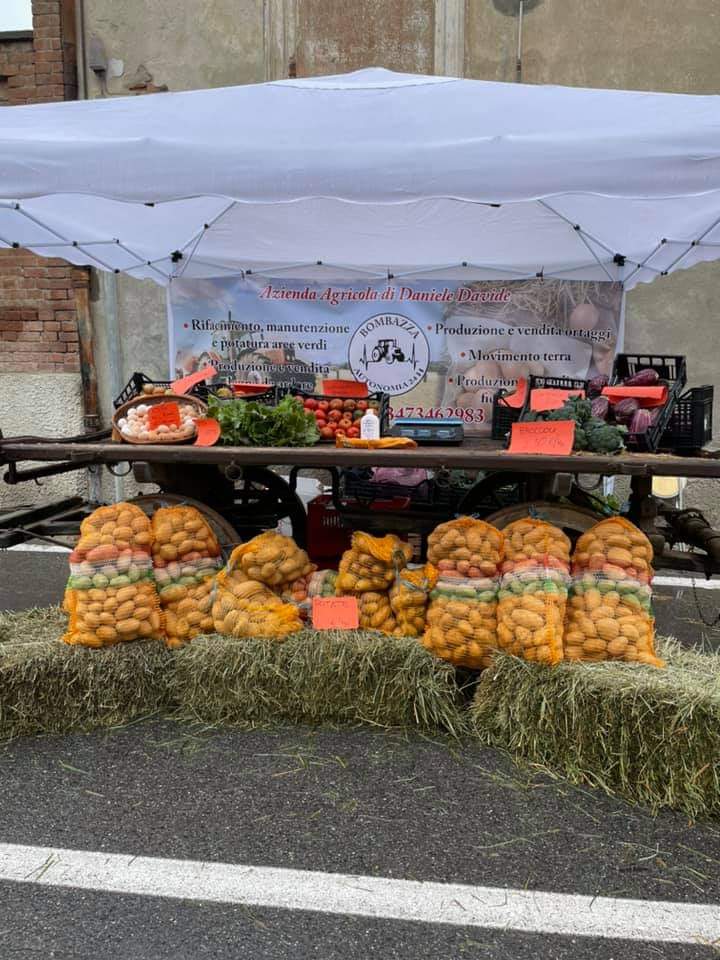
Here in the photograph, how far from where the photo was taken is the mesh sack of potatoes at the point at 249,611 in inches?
146

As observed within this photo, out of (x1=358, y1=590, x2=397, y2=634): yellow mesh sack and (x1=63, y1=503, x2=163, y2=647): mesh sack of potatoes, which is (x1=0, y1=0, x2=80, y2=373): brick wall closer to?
(x1=63, y1=503, x2=163, y2=647): mesh sack of potatoes

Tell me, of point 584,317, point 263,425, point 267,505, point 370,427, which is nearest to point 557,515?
point 370,427

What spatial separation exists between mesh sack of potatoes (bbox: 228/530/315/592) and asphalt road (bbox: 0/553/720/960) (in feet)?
2.60

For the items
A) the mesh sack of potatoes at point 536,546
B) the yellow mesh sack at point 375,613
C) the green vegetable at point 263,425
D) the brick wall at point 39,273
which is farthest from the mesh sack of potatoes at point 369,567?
the brick wall at point 39,273

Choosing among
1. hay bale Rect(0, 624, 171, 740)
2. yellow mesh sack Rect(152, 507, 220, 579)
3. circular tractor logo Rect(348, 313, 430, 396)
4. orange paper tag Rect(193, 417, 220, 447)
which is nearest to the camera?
hay bale Rect(0, 624, 171, 740)

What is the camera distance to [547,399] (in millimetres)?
4156

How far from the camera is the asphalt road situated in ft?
7.40

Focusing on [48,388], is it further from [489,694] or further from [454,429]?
[489,694]

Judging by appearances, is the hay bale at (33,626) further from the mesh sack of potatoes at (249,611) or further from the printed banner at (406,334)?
the printed banner at (406,334)

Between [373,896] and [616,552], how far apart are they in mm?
1892

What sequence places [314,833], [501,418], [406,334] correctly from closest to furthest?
1. [314,833]
2. [501,418]
3. [406,334]

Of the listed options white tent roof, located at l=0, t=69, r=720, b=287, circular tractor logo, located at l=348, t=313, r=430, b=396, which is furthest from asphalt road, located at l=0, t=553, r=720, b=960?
circular tractor logo, located at l=348, t=313, r=430, b=396

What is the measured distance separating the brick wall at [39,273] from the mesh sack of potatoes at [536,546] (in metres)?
6.37

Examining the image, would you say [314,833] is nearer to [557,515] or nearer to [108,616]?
[108,616]
